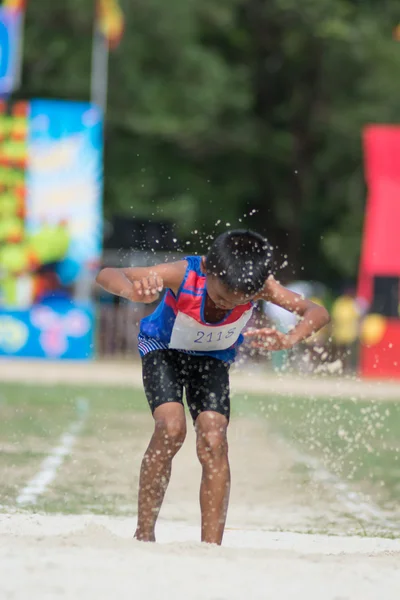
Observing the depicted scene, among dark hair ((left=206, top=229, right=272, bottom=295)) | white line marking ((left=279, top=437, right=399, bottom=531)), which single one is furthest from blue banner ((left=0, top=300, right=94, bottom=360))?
dark hair ((left=206, top=229, right=272, bottom=295))

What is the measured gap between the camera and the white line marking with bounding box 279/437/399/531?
744 centimetres

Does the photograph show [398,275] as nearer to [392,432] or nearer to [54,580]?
[392,432]

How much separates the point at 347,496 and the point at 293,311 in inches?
123

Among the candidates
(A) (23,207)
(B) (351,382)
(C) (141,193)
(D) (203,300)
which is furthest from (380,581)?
(C) (141,193)

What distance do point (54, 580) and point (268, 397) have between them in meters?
12.7

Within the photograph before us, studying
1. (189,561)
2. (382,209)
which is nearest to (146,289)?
→ (189,561)

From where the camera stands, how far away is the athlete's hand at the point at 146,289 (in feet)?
16.5

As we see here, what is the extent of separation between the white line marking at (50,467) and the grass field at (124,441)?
5cm

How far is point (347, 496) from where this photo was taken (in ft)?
28.0

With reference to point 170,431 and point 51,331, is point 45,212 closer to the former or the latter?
point 51,331

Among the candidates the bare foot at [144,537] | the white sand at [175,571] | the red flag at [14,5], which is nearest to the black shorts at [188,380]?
the bare foot at [144,537]

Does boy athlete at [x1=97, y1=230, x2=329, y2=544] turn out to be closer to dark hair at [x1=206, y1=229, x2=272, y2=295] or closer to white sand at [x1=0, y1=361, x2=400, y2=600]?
dark hair at [x1=206, y1=229, x2=272, y2=295]

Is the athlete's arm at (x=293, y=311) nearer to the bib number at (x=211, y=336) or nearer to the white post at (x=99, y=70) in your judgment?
the bib number at (x=211, y=336)

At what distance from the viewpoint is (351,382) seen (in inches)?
891
